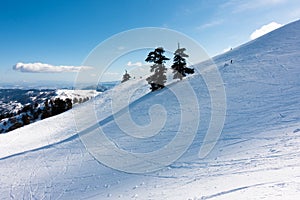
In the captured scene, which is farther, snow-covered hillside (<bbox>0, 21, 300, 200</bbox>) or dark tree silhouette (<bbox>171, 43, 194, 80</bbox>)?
dark tree silhouette (<bbox>171, 43, 194, 80</bbox>)

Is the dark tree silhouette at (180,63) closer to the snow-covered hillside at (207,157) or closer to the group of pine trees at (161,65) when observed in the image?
the group of pine trees at (161,65)

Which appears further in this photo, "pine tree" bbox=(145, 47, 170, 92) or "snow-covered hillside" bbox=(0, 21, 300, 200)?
"pine tree" bbox=(145, 47, 170, 92)

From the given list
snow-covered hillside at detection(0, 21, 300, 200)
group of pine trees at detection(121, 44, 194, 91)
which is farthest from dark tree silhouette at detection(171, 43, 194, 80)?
snow-covered hillside at detection(0, 21, 300, 200)

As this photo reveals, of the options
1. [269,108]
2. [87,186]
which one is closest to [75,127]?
[87,186]

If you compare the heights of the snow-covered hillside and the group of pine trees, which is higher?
the group of pine trees

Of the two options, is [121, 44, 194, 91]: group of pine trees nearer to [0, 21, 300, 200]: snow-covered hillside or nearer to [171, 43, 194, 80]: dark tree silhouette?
[171, 43, 194, 80]: dark tree silhouette

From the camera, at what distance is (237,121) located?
12.4 meters

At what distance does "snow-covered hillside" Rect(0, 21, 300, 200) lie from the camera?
5.94 meters

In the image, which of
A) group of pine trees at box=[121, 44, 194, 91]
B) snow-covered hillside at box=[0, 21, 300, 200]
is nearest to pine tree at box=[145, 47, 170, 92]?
group of pine trees at box=[121, 44, 194, 91]

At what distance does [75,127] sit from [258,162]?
68.3ft

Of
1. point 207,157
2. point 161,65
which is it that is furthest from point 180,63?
point 207,157

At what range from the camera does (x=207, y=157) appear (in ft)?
28.4

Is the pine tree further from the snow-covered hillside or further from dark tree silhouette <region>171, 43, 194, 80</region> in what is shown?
the snow-covered hillside

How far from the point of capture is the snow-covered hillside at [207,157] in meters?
5.94
